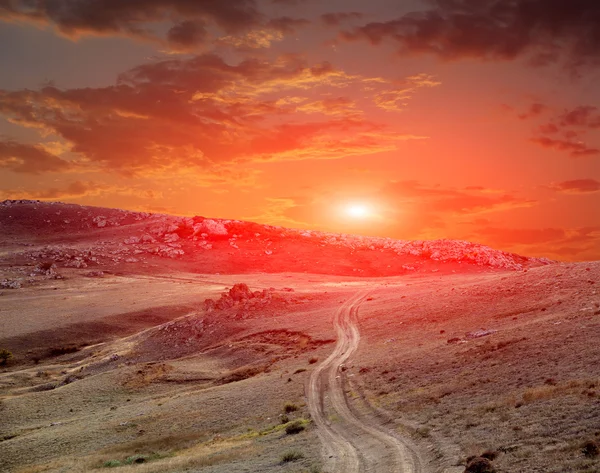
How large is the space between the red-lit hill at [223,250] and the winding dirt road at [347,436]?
86.5m

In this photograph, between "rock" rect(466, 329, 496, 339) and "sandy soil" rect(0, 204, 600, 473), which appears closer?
"sandy soil" rect(0, 204, 600, 473)

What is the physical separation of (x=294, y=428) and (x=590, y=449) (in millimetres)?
17808

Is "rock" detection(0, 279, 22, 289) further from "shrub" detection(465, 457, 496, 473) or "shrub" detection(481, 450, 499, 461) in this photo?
"shrub" detection(465, 457, 496, 473)

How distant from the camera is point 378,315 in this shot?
6644 cm

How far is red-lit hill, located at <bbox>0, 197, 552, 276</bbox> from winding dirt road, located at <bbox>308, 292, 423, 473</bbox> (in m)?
86.5

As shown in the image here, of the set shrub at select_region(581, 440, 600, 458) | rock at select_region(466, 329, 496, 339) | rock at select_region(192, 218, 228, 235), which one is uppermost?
rock at select_region(192, 218, 228, 235)

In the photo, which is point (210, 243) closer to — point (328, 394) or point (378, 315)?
point (378, 315)

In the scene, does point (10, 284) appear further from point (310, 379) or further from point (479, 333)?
point (479, 333)

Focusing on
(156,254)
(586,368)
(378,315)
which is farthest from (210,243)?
(586,368)

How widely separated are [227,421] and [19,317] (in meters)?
60.1

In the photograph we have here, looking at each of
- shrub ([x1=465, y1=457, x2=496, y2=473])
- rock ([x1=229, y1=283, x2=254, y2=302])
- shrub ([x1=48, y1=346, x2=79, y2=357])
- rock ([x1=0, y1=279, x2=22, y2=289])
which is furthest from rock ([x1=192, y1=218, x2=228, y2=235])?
shrub ([x1=465, y1=457, x2=496, y2=473])

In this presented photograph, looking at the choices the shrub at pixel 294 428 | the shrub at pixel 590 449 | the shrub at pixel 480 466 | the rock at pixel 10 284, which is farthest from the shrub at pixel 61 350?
the shrub at pixel 590 449

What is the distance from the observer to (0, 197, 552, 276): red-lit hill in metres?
130

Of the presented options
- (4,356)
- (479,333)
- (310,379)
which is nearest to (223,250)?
(4,356)
